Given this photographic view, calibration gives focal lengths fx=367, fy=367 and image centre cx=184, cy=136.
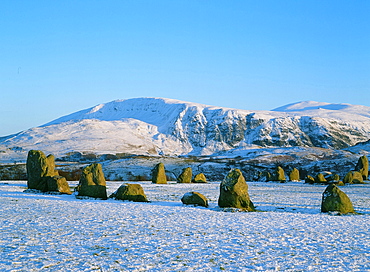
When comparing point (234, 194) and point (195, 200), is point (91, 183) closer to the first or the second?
point (195, 200)

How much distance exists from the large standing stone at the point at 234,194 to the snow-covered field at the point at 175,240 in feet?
6.77

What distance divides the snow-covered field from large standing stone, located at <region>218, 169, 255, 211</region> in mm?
2063

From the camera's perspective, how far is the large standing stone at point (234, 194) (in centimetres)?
2398

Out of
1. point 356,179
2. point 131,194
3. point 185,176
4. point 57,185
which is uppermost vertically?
point 57,185

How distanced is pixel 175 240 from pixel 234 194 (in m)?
10.7

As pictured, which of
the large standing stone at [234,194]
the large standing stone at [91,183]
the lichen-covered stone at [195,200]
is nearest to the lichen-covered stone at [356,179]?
the large standing stone at [234,194]

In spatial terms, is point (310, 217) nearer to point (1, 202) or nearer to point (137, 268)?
point (137, 268)

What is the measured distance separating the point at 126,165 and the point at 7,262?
7510 centimetres

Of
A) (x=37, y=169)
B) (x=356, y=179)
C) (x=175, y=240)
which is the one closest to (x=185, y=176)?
(x=37, y=169)

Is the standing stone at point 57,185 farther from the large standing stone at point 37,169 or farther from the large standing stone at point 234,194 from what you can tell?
the large standing stone at point 234,194

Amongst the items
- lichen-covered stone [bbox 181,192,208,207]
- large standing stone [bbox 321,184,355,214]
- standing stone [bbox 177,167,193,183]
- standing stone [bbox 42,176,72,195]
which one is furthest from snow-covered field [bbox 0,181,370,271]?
standing stone [bbox 177,167,193,183]

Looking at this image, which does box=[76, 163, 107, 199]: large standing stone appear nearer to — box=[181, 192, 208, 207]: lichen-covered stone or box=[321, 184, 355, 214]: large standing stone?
box=[181, 192, 208, 207]: lichen-covered stone

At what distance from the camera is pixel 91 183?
3397cm

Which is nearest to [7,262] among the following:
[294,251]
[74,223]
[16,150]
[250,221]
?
[74,223]
